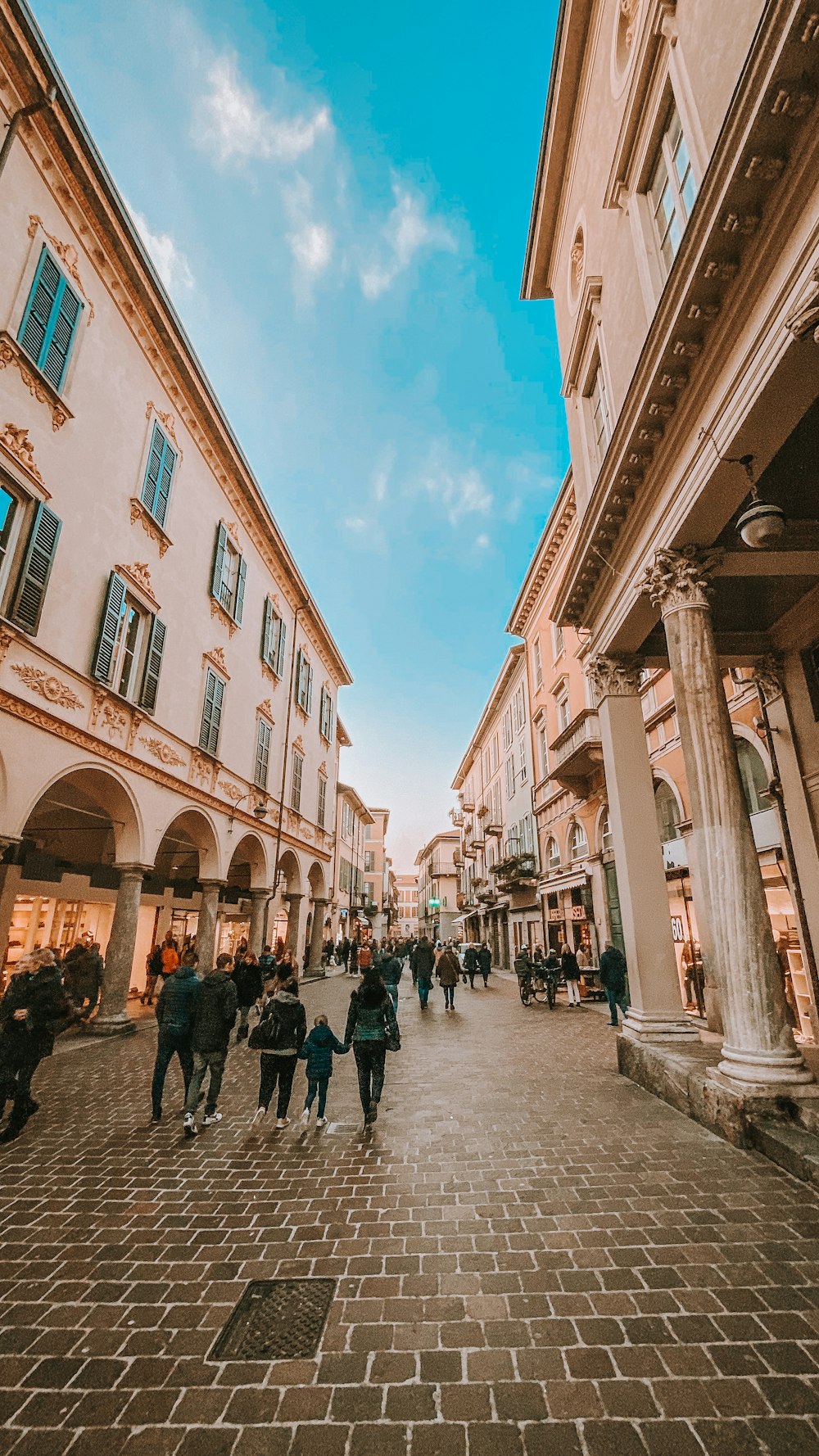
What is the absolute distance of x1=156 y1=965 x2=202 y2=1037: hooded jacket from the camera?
22.5 ft

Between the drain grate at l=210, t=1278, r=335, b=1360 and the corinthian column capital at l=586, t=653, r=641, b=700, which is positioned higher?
the corinthian column capital at l=586, t=653, r=641, b=700

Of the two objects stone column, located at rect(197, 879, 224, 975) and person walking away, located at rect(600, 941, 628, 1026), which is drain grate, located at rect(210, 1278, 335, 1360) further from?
stone column, located at rect(197, 879, 224, 975)

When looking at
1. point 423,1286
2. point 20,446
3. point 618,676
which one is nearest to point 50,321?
point 20,446

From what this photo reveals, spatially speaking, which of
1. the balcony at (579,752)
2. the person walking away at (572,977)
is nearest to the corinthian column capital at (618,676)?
the balcony at (579,752)

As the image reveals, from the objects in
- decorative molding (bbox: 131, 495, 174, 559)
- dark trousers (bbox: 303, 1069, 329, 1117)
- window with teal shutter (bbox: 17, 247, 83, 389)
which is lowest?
dark trousers (bbox: 303, 1069, 329, 1117)

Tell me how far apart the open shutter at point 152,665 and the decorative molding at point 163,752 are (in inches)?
26.8

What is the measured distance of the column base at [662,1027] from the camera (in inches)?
321

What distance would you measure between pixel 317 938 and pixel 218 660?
15.5 metres

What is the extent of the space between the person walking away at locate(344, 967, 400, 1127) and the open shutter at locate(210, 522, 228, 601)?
1277cm

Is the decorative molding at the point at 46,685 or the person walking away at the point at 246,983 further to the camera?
the person walking away at the point at 246,983

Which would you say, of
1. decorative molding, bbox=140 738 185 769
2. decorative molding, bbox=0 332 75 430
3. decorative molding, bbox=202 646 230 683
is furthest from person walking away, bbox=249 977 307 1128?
decorative molding, bbox=202 646 230 683

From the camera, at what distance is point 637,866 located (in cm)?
891

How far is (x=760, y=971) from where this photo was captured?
5965 mm

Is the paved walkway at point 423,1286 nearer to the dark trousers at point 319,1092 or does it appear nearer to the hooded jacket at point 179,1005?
the dark trousers at point 319,1092
